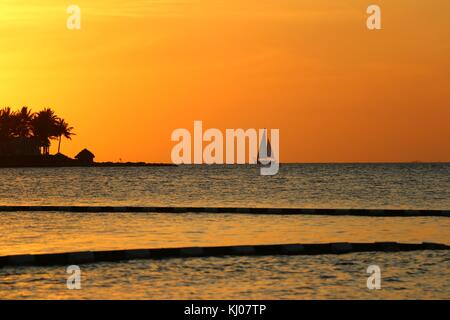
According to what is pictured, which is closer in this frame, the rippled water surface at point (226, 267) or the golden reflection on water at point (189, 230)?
the rippled water surface at point (226, 267)

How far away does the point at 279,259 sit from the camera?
3372 centimetres

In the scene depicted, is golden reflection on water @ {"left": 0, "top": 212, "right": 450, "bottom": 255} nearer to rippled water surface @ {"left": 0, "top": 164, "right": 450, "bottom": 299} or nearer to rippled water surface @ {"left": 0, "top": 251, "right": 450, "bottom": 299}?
rippled water surface @ {"left": 0, "top": 164, "right": 450, "bottom": 299}

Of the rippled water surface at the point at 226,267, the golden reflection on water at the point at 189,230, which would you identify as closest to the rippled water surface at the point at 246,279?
the rippled water surface at the point at 226,267

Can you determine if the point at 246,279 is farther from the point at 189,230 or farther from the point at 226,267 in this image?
the point at 189,230

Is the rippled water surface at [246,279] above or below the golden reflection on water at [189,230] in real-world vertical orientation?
above

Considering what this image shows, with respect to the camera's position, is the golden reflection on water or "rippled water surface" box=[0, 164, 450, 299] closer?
"rippled water surface" box=[0, 164, 450, 299]

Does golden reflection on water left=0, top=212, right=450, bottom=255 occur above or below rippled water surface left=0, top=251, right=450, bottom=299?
below

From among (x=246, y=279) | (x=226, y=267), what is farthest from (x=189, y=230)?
(x=246, y=279)

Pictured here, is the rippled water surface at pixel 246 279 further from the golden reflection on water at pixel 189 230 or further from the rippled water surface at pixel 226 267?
the golden reflection on water at pixel 189 230

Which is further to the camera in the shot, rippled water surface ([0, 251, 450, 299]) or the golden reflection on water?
the golden reflection on water

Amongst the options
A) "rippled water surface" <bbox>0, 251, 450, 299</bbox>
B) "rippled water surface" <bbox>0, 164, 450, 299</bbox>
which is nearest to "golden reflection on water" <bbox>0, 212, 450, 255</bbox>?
"rippled water surface" <bbox>0, 164, 450, 299</bbox>
